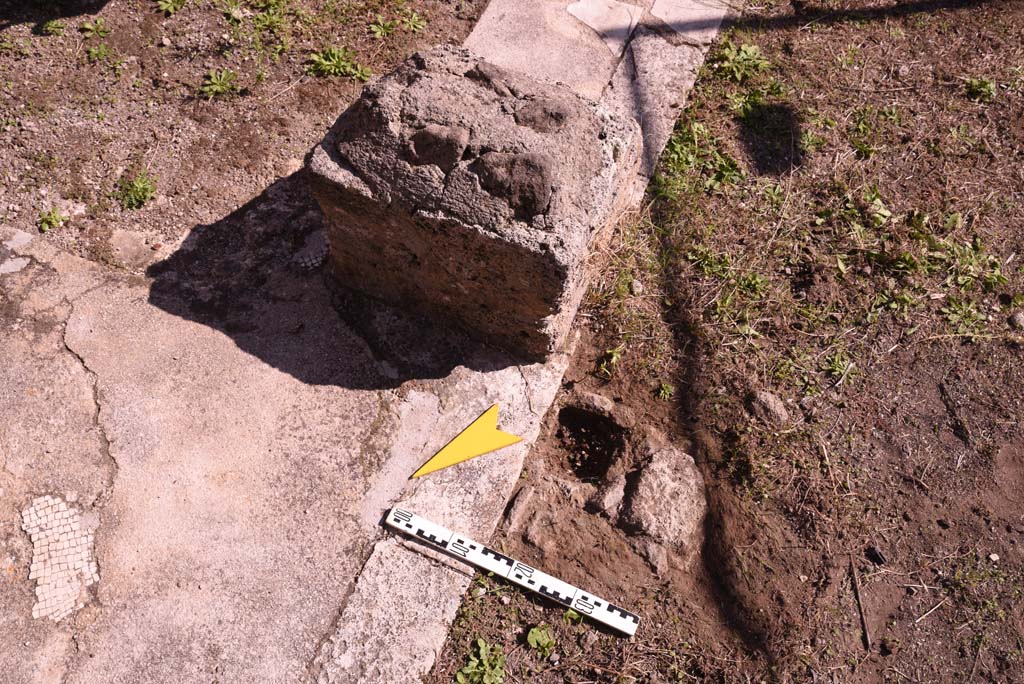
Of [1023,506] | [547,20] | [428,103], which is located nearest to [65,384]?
[428,103]

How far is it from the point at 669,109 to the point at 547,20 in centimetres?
104

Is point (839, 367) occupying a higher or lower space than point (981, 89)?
lower

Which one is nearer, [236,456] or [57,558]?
[57,558]

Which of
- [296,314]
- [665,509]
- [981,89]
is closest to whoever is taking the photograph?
[665,509]

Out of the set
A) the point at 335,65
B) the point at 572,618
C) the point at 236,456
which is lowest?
the point at 572,618

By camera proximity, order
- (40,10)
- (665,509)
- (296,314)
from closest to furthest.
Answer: (665,509), (296,314), (40,10)

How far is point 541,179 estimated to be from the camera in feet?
8.80

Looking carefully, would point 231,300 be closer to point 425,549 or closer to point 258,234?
point 258,234

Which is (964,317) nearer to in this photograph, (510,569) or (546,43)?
(510,569)

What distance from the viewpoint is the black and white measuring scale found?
9.83 feet

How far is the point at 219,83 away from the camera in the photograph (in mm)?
4234

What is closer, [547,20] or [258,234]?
[258,234]

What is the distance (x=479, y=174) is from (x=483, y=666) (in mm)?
1932

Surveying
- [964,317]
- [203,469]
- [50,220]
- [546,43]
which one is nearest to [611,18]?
[546,43]
